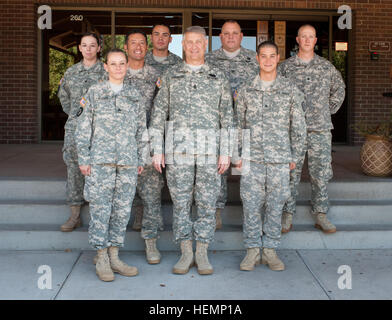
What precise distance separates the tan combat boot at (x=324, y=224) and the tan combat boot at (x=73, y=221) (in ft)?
7.07

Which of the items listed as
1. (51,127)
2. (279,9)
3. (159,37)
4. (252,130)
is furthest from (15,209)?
(279,9)

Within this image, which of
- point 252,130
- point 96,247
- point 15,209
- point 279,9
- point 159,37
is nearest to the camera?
point 96,247

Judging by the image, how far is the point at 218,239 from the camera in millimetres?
4137

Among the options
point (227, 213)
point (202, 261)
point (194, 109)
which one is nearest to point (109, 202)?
point (202, 261)

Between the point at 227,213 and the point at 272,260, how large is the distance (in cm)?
85

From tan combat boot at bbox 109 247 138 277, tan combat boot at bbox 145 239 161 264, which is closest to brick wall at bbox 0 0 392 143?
tan combat boot at bbox 145 239 161 264

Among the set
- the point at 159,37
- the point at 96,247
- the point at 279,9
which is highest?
the point at 279,9

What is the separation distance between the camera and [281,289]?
10.8 feet

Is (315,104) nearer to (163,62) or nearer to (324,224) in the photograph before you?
(324,224)

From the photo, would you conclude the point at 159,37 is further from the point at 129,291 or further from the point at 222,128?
the point at 129,291

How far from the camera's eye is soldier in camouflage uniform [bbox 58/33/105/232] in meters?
3.97

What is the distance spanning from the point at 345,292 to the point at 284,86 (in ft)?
5.15

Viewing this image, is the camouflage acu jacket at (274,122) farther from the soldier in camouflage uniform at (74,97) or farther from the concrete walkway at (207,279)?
the soldier in camouflage uniform at (74,97)

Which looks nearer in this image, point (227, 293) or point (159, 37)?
point (227, 293)
